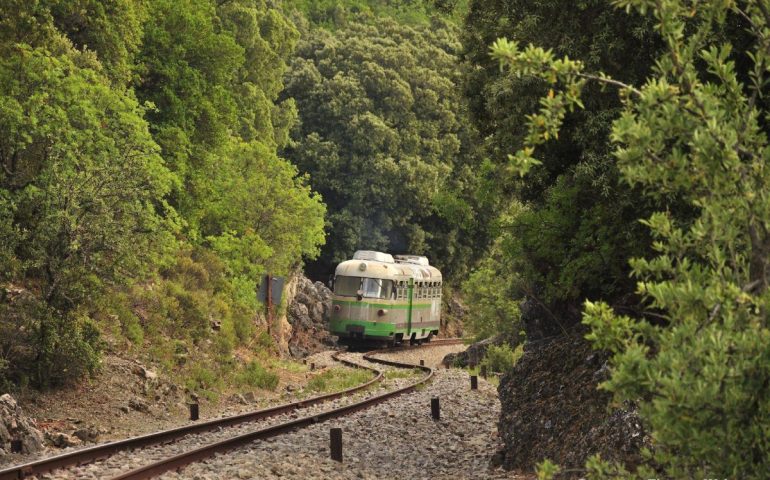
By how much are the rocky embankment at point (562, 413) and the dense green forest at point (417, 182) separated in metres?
0.85

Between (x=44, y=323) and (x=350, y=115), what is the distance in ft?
Result: 129

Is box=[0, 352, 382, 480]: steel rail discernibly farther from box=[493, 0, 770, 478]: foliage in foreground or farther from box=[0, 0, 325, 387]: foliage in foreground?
box=[493, 0, 770, 478]: foliage in foreground

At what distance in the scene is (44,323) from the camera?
Answer: 19.0 metres

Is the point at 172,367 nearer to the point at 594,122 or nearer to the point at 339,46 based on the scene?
the point at 594,122

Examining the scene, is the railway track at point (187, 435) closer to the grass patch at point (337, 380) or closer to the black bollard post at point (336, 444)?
the black bollard post at point (336, 444)

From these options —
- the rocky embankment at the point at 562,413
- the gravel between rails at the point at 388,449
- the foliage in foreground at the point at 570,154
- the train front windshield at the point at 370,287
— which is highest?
the foliage in foreground at the point at 570,154

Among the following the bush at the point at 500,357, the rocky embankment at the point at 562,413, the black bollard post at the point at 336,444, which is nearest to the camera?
the rocky embankment at the point at 562,413

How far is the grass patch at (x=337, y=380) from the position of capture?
26781mm

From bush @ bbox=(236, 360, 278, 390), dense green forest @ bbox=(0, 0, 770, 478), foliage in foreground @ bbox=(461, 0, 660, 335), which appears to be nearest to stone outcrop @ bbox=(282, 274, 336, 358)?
dense green forest @ bbox=(0, 0, 770, 478)

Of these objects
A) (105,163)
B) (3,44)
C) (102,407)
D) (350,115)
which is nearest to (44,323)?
(102,407)

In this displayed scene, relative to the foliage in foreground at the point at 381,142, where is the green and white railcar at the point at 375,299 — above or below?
below

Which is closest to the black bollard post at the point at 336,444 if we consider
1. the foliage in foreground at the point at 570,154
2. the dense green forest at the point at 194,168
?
the foliage in foreground at the point at 570,154


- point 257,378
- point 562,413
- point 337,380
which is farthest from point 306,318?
point 562,413

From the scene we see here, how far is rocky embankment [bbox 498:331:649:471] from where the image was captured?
11602mm
